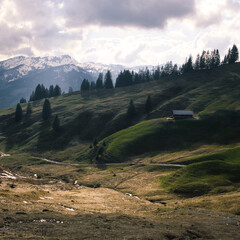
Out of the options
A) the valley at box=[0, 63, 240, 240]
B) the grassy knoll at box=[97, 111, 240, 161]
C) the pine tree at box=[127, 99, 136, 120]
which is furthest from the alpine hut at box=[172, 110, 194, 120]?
the pine tree at box=[127, 99, 136, 120]

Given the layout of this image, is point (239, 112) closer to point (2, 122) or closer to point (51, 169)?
point (51, 169)

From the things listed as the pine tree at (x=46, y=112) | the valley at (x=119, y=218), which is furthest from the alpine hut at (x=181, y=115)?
the pine tree at (x=46, y=112)

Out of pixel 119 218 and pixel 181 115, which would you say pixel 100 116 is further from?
pixel 119 218

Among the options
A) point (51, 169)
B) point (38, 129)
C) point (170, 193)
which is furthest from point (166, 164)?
point (38, 129)

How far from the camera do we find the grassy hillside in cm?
12619

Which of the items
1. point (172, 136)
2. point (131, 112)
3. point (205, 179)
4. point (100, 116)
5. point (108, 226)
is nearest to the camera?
point (108, 226)

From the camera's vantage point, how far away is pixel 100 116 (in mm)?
152125

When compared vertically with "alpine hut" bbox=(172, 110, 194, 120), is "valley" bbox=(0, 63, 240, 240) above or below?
below

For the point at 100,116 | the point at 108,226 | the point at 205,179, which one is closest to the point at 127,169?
the point at 205,179

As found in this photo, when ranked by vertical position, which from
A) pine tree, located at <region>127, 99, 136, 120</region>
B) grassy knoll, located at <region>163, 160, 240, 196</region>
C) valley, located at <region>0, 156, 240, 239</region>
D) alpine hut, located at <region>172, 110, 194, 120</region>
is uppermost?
pine tree, located at <region>127, 99, 136, 120</region>

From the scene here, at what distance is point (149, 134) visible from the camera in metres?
111

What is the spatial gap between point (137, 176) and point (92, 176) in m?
16.8

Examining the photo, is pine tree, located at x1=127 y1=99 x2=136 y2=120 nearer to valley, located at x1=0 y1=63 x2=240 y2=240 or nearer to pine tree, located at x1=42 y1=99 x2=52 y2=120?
valley, located at x1=0 y1=63 x2=240 y2=240

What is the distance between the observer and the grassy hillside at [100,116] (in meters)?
126
